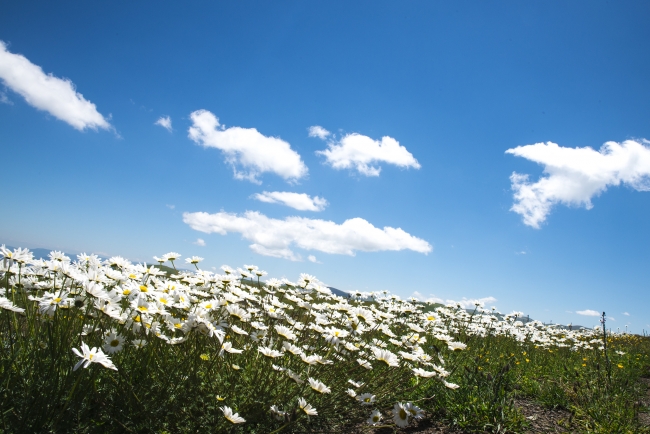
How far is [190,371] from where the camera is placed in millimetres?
3379

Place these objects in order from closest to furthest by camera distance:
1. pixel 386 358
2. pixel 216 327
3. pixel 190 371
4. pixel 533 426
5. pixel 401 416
A: pixel 190 371 < pixel 216 327 < pixel 401 416 < pixel 386 358 < pixel 533 426

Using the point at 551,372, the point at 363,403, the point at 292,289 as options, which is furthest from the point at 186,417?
the point at 551,372

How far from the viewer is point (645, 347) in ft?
42.5

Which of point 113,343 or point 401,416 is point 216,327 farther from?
point 401,416

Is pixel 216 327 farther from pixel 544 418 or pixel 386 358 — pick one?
pixel 544 418

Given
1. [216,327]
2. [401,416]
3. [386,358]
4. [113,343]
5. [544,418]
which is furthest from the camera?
[544,418]

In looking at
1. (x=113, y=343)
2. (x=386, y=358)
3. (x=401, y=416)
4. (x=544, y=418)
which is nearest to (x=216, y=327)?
(x=113, y=343)

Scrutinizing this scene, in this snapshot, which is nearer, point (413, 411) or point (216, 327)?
point (216, 327)

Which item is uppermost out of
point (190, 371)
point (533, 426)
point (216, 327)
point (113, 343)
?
point (216, 327)

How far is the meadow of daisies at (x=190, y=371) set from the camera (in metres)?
2.88

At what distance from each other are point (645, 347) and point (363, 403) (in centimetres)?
1391

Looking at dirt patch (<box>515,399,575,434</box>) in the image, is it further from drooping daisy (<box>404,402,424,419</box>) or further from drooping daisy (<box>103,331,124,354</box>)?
drooping daisy (<box>103,331,124,354</box>)

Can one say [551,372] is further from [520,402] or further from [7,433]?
[7,433]

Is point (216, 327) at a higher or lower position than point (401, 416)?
higher
